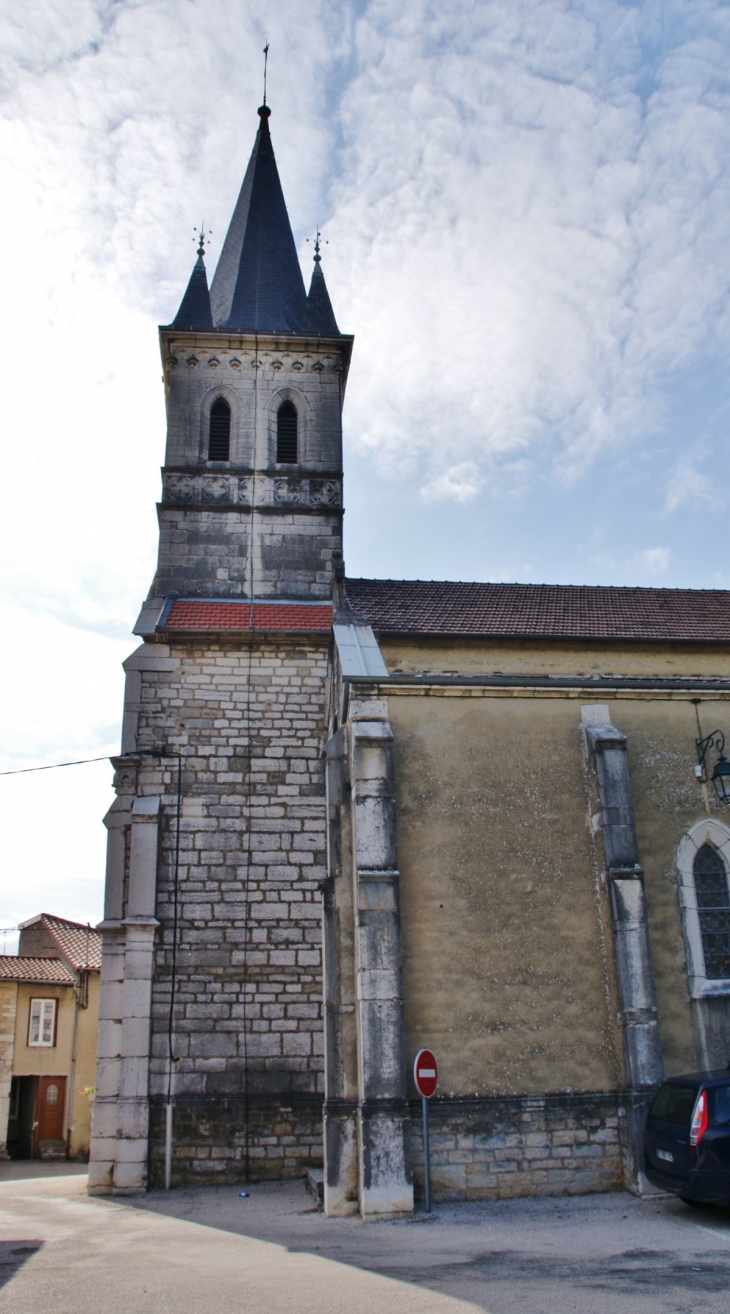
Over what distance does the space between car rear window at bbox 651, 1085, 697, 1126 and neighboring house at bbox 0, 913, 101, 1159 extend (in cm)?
1782

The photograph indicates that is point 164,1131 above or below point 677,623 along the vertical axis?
below

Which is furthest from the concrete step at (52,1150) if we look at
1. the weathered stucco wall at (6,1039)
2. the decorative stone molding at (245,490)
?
the decorative stone molding at (245,490)

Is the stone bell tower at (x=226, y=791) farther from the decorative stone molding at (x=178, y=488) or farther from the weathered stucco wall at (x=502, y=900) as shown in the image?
the weathered stucco wall at (x=502, y=900)

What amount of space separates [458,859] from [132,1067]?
564 cm

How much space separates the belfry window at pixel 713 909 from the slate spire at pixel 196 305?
47.1ft

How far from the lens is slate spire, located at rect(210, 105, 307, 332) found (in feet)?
65.4

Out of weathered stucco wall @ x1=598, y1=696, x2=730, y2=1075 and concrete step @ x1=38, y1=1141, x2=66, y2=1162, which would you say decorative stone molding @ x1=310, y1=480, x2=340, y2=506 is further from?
concrete step @ x1=38, y1=1141, x2=66, y2=1162

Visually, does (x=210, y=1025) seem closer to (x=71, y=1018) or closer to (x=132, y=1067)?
(x=132, y=1067)

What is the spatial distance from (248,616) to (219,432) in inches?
194

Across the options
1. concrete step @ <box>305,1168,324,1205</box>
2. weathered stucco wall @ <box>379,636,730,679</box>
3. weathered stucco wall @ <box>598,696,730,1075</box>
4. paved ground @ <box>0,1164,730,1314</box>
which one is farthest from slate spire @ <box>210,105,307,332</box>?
paved ground @ <box>0,1164,730,1314</box>

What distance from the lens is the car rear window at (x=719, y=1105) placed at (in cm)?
788

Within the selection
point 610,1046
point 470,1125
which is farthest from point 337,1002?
point 610,1046

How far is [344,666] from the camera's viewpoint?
11.2m

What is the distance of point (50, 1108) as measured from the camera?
23.4 m
